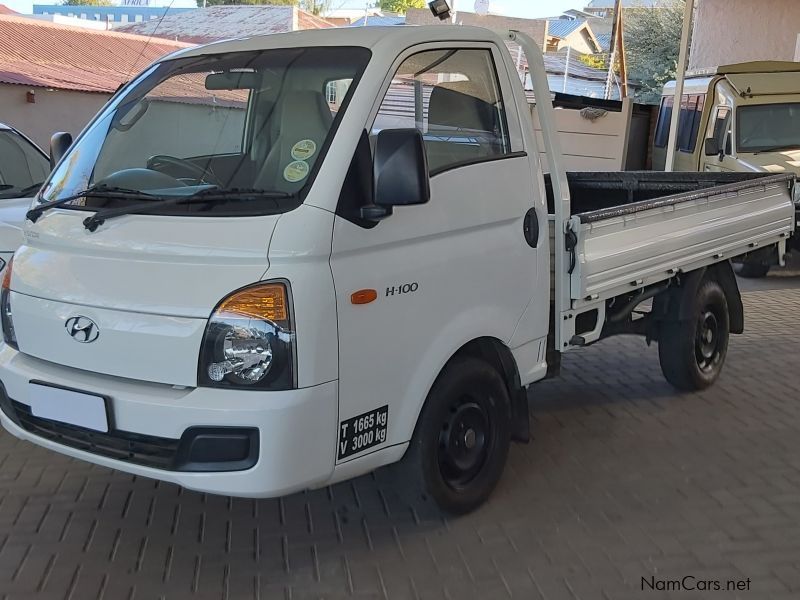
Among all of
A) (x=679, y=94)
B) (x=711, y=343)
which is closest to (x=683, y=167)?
(x=679, y=94)

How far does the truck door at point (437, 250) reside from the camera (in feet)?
10.2

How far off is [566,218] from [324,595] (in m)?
2.07

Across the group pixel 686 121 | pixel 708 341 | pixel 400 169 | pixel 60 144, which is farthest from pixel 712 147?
pixel 400 169

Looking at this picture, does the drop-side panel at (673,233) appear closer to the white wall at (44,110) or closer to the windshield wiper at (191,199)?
the windshield wiper at (191,199)

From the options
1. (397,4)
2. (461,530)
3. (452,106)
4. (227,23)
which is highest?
(397,4)

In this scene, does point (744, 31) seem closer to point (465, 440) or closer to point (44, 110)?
point (44, 110)

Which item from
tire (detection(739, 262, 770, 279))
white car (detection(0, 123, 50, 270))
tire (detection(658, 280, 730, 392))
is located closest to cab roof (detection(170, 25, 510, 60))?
white car (detection(0, 123, 50, 270))

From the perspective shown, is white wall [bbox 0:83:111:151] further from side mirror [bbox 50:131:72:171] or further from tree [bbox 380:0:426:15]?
tree [bbox 380:0:426:15]

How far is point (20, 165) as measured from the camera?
6035 millimetres

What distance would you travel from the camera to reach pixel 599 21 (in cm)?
5262

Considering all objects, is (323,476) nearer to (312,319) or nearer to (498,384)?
(312,319)

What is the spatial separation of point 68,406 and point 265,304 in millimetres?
899

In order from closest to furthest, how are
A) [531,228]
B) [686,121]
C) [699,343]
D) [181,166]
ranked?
[181,166] < [531,228] < [699,343] < [686,121]

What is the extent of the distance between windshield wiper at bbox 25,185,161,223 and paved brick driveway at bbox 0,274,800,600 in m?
1.39
